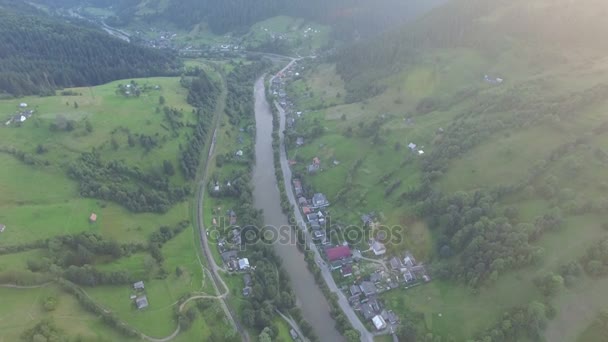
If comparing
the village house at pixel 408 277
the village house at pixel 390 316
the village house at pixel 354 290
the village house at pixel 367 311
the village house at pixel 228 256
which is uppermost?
the village house at pixel 228 256

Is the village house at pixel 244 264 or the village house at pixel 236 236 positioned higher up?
the village house at pixel 236 236

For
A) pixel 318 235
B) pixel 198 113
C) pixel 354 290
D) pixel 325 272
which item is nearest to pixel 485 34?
pixel 318 235

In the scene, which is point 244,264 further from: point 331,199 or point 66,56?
point 66,56

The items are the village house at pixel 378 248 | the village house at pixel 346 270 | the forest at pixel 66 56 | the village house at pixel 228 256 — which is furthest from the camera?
the forest at pixel 66 56

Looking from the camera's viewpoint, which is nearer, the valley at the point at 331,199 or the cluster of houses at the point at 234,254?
the valley at the point at 331,199

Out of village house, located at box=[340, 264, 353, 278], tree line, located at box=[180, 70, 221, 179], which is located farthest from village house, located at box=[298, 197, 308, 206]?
tree line, located at box=[180, 70, 221, 179]

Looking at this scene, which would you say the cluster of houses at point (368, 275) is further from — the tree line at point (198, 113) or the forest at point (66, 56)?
the forest at point (66, 56)

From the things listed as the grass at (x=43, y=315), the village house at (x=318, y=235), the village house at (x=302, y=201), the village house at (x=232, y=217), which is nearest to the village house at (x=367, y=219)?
the village house at (x=318, y=235)
